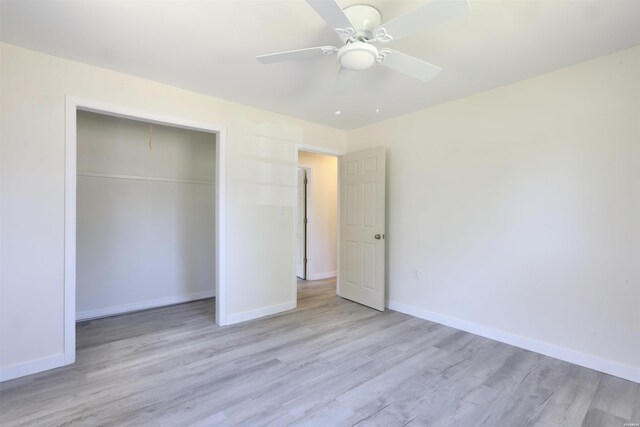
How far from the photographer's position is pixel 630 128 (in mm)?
2217

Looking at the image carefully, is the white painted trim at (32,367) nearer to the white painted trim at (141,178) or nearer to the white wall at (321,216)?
the white painted trim at (141,178)

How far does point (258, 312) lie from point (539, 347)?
112 inches

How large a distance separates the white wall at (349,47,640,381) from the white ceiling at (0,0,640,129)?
316 millimetres

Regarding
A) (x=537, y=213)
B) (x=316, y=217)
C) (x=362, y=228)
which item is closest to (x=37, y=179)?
(x=362, y=228)

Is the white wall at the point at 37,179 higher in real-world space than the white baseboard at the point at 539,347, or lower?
higher

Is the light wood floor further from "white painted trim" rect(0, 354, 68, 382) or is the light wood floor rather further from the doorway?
the doorway

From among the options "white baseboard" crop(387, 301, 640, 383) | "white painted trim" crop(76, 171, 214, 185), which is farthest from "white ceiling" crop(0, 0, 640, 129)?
"white baseboard" crop(387, 301, 640, 383)

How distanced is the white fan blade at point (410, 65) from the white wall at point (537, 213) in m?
1.40

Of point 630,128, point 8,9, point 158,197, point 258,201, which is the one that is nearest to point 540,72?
point 630,128

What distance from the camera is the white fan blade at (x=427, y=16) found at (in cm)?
131

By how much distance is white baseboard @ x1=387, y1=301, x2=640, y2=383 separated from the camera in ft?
7.32

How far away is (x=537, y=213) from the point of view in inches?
104

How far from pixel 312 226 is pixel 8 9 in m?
4.37

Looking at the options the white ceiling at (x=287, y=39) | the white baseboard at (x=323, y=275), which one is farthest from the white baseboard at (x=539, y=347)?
the white ceiling at (x=287, y=39)
